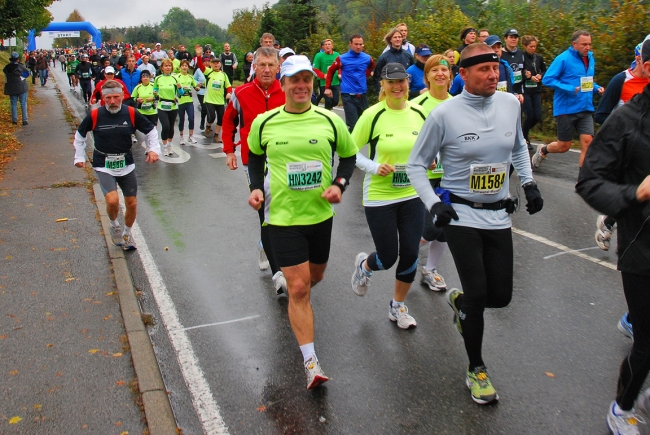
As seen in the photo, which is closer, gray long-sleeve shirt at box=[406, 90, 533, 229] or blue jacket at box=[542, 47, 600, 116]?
gray long-sleeve shirt at box=[406, 90, 533, 229]

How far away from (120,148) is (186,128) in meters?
11.1

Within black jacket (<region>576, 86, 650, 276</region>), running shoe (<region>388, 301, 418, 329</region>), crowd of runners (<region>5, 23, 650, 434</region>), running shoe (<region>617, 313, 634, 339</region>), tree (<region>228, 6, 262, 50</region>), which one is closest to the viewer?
black jacket (<region>576, 86, 650, 276</region>)

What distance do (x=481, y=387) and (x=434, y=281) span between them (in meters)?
2.03

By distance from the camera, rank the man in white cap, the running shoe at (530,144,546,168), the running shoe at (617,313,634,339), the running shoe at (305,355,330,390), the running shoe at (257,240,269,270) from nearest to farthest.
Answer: the running shoe at (305,355,330,390) < the man in white cap < the running shoe at (617,313,634,339) < the running shoe at (257,240,269,270) < the running shoe at (530,144,546,168)

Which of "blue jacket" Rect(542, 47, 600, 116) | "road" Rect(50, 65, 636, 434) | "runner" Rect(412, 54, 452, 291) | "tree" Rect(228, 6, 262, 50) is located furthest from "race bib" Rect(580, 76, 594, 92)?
"tree" Rect(228, 6, 262, 50)

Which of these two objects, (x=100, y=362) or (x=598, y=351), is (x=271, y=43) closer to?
(x=100, y=362)

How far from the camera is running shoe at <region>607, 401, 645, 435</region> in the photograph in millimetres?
3533

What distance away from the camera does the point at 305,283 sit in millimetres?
4387

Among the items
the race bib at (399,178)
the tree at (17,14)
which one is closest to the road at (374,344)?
the race bib at (399,178)

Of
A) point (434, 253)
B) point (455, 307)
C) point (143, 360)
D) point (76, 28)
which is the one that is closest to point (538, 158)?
point (434, 253)

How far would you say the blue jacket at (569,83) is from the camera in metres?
8.88

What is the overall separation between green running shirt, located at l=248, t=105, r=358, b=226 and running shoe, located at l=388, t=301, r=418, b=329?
1.19 meters

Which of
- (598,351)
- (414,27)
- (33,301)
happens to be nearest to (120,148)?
(33,301)

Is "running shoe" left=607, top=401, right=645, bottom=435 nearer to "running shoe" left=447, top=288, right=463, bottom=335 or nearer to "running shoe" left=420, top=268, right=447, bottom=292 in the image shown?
"running shoe" left=447, top=288, right=463, bottom=335
